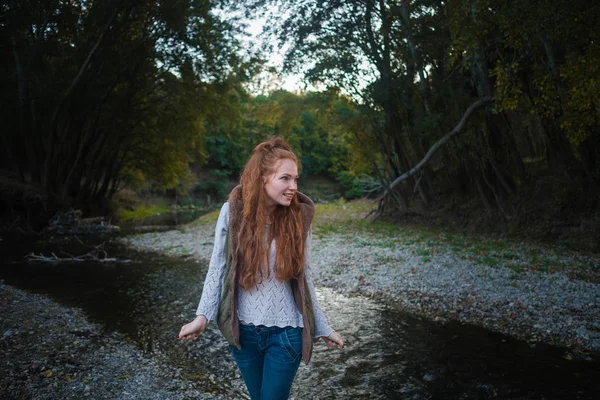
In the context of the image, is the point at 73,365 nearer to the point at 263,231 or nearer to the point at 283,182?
the point at 263,231

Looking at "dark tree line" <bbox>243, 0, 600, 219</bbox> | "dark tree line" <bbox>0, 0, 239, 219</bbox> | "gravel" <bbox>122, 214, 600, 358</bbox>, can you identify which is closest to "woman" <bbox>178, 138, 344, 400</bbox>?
"gravel" <bbox>122, 214, 600, 358</bbox>

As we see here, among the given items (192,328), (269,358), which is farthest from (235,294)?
(269,358)

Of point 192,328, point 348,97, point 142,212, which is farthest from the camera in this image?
point 142,212

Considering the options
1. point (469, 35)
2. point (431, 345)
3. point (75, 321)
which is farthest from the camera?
point (469, 35)

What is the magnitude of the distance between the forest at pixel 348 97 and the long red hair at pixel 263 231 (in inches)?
290

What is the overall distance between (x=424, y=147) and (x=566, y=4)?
A: 38.1ft

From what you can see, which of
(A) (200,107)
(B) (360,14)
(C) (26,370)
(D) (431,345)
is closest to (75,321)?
(C) (26,370)

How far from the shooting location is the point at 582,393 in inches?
179

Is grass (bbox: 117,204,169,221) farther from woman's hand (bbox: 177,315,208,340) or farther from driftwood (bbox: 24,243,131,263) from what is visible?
woman's hand (bbox: 177,315,208,340)

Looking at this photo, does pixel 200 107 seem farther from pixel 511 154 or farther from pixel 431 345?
pixel 431 345

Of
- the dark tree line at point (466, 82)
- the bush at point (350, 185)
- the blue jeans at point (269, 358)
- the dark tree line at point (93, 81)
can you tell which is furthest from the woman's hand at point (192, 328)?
the bush at point (350, 185)

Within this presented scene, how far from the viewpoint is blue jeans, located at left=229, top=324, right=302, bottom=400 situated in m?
2.51

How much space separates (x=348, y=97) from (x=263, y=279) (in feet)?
61.0

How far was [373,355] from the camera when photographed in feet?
18.6
